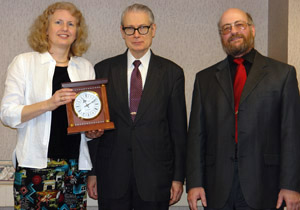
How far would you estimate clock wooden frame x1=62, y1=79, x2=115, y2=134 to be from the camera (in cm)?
227

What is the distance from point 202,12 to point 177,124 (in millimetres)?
1392

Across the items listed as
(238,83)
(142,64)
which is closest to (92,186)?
(142,64)

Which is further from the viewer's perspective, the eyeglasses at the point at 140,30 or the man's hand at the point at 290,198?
the eyeglasses at the point at 140,30

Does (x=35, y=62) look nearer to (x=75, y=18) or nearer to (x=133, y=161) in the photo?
(x=75, y=18)

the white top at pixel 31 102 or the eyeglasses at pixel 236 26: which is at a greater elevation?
the eyeglasses at pixel 236 26

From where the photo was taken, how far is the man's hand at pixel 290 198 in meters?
2.17

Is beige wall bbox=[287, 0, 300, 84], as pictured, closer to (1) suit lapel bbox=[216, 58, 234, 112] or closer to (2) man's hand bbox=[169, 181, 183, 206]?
(1) suit lapel bbox=[216, 58, 234, 112]

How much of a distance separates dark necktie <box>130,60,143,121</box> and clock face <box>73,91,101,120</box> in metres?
0.26

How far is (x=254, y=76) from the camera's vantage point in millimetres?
2314

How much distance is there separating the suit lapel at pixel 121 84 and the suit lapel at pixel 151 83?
105mm

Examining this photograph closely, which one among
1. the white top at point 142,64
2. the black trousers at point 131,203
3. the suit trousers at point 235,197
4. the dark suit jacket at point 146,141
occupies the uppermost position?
the white top at point 142,64

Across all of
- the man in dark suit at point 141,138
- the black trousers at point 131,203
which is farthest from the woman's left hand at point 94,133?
the black trousers at point 131,203

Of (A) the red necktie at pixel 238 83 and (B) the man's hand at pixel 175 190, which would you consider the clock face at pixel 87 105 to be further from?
(A) the red necktie at pixel 238 83

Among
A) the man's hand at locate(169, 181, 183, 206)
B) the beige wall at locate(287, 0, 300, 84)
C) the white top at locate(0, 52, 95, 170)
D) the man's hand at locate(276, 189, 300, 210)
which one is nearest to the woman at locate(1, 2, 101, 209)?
the white top at locate(0, 52, 95, 170)
